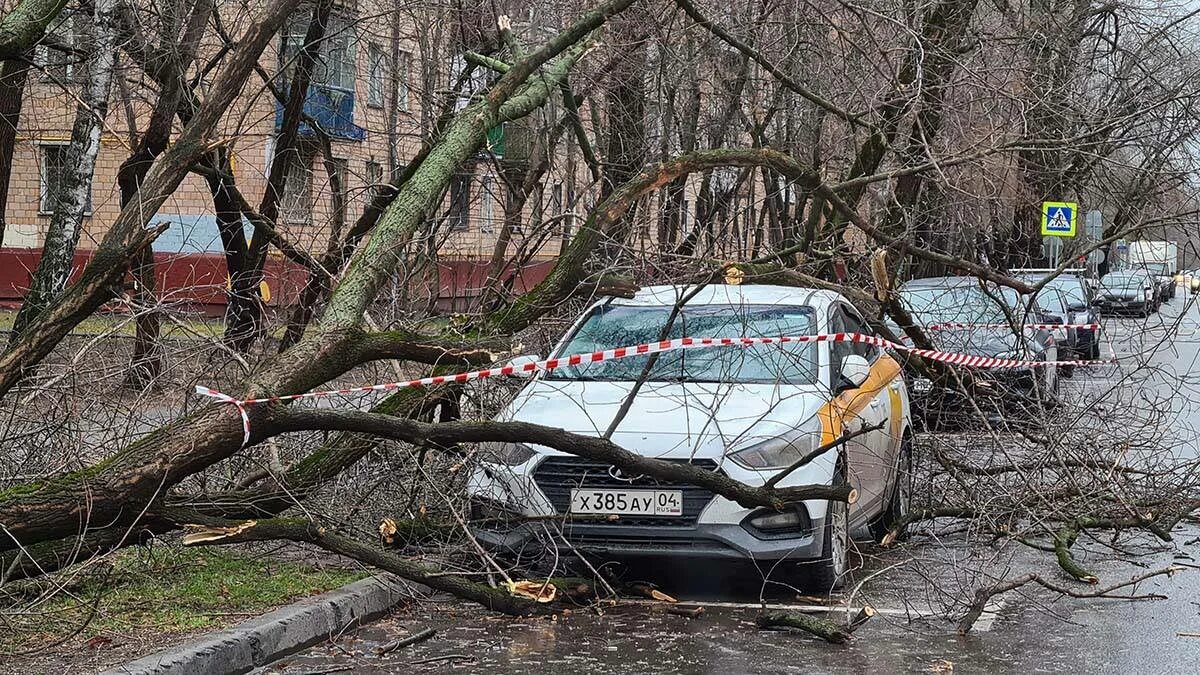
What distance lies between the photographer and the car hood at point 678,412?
7316 mm

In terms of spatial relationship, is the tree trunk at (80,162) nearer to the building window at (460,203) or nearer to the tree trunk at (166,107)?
the tree trunk at (166,107)

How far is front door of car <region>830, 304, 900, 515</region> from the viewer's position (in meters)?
7.96

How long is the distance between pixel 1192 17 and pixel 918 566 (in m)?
9.36

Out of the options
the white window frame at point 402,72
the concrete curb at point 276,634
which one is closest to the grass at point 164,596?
the concrete curb at point 276,634

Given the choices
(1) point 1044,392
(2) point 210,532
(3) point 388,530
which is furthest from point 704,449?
(1) point 1044,392

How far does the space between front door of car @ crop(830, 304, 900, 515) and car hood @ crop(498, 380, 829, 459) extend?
0.92ft

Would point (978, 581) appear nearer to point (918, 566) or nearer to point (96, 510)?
point (918, 566)

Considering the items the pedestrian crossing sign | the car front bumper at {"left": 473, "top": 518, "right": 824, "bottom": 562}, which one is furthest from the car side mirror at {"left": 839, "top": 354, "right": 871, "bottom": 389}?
the pedestrian crossing sign

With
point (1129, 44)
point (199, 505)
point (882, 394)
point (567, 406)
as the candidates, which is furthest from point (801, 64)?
point (199, 505)

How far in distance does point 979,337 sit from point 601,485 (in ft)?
14.1

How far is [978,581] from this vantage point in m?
7.30

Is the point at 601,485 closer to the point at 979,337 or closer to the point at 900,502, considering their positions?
the point at 900,502

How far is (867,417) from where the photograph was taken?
27.0ft

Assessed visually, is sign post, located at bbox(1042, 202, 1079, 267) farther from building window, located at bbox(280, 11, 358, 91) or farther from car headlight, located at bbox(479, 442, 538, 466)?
car headlight, located at bbox(479, 442, 538, 466)
